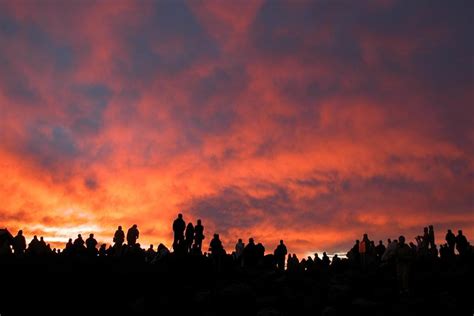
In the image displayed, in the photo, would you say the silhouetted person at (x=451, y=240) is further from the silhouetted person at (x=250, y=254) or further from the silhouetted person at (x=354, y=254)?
the silhouetted person at (x=250, y=254)

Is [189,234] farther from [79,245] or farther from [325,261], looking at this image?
[325,261]

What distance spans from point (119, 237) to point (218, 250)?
7.22 meters

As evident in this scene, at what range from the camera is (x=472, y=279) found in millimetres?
29406

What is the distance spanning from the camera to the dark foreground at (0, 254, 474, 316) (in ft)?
82.1

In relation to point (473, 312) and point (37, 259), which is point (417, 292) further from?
point (37, 259)

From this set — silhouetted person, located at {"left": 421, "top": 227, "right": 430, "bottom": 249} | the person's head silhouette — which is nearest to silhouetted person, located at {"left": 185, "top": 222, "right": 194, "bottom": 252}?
the person's head silhouette

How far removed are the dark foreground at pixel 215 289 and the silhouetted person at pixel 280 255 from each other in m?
1.75

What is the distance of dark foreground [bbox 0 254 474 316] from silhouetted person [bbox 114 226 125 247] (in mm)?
1845

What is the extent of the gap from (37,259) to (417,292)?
906 inches

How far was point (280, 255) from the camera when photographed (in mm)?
35750

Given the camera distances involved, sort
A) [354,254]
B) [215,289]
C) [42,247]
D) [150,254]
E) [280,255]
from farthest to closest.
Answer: [354,254] → [280,255] → [150,254] → [42,247] → [215,289]

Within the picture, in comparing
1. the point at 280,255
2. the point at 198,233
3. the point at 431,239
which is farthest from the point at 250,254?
the point at 431,239

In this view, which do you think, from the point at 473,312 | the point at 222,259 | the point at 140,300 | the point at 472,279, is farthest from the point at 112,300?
the point at 472,279

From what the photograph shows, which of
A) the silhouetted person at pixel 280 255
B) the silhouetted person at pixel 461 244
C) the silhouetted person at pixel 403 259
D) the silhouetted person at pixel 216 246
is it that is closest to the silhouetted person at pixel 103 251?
the silhouetted person at pixel 216 246
